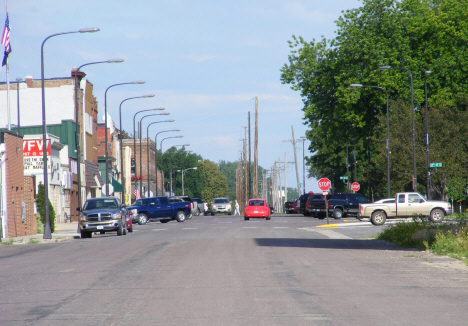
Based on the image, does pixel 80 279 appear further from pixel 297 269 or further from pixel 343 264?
pixel 343 264

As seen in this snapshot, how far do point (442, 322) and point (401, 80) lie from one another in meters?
37.6

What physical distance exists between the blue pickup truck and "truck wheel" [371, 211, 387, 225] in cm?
1813

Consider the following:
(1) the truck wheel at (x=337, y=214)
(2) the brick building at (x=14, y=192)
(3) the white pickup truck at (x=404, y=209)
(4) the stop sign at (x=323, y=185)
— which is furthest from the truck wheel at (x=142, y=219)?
(3) the white pickup truck at (x=404, y=209)

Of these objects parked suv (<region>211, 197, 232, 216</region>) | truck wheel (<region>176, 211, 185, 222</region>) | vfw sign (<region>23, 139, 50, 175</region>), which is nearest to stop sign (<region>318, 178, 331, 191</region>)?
truck wheel (<region>176, 211, 185, 222</region>)

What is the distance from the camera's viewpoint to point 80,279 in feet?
42.7

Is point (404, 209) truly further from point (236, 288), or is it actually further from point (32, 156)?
point (236, 288)

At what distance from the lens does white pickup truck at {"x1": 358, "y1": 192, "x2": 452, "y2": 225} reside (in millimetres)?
36875

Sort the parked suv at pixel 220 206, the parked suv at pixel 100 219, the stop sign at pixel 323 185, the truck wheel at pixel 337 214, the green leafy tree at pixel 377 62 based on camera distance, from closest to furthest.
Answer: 1. the parked suv at pixel 100 219
2. the stop sign at pixel 323 185
3. the green leafy tree at pixel 377 62
4. the truck wheel at pixel 337 214
5. the parked suv at pixel 220 206

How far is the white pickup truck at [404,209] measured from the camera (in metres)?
36.9

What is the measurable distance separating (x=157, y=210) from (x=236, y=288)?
39.0 m

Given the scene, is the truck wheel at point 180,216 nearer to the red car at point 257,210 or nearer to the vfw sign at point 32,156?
the red car at point 257,210

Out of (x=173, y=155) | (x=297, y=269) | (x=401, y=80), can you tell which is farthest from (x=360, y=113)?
(x=173, y=155)

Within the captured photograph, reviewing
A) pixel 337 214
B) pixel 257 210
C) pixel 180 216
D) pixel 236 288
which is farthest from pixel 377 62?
pixel 236 288

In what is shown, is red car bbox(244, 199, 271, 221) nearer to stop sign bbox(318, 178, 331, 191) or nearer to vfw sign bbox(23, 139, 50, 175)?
stop sign bbox(318, 178, 331, 191)
